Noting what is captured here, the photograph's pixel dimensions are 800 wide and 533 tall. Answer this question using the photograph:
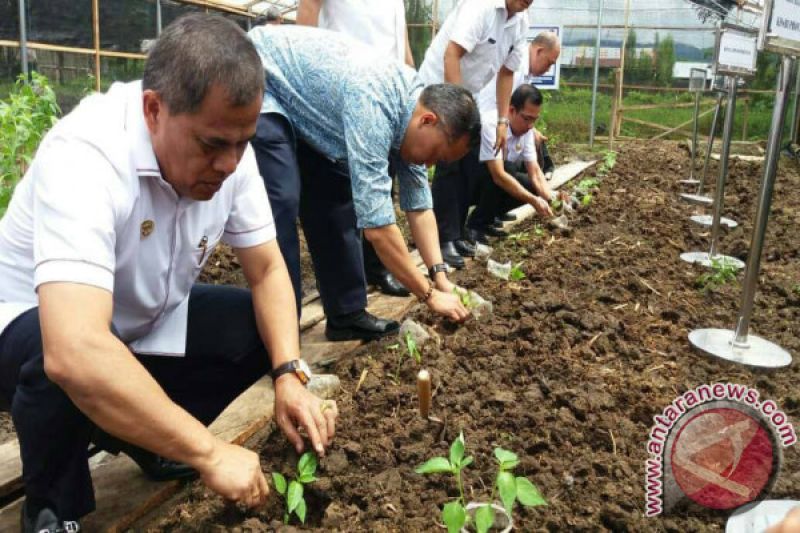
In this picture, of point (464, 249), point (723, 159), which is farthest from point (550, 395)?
point (723, 159)

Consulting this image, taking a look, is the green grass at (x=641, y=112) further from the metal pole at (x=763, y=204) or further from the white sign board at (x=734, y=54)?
the metal pole at (x=763, y=204)

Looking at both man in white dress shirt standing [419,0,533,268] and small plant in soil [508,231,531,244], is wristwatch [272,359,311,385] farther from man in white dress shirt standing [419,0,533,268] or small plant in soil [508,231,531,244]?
small plant in soil [508,231,531,244]

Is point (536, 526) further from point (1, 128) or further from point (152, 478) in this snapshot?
point (1, 128)

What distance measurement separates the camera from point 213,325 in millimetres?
2158

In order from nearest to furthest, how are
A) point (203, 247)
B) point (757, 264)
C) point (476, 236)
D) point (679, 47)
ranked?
point (203, 247)
point (757, 264)
point (476, 236)
point (679, 47)

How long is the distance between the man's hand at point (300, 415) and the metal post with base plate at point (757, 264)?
1.68 metres

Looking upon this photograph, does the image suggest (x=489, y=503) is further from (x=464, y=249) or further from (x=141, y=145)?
(x=464, y=249)

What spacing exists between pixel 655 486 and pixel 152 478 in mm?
1370

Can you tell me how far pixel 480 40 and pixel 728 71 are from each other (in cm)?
145

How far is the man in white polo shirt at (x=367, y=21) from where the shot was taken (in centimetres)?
354

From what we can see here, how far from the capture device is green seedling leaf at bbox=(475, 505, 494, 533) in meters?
1.56

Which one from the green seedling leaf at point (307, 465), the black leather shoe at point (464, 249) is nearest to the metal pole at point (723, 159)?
the black leather shoe at point (464, 249)

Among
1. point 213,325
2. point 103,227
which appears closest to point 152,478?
point 213,325

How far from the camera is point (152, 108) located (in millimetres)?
1590
